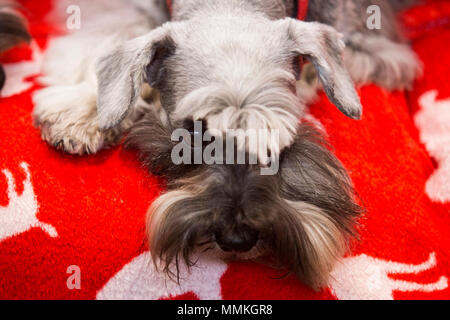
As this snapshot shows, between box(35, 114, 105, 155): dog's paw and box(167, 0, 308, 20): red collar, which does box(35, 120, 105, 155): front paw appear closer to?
box(35, 114, 105, 155): dog's paw

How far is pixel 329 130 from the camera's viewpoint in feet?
8.92

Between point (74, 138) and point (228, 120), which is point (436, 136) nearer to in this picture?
point (228, 120)

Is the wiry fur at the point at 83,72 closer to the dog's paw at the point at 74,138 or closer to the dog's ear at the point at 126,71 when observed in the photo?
the dog's paw at the point at 74,138

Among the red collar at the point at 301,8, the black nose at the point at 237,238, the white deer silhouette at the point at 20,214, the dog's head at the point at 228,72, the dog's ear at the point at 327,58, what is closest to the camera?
the black nose at the point at 237,238

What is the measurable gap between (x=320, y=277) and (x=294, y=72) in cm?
103

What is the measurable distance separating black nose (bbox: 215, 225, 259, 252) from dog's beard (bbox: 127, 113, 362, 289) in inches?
1.0

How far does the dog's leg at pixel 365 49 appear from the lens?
3174 mm

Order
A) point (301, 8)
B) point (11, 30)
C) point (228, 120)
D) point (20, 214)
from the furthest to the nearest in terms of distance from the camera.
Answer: point (11, 30) < point (301, 8) < point (20, 214) < point (228, 120)

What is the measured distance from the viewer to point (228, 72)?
212cm

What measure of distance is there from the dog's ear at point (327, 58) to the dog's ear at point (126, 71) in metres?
0.63

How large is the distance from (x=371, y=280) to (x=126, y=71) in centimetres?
153

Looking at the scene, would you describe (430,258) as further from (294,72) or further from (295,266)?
(294,72)

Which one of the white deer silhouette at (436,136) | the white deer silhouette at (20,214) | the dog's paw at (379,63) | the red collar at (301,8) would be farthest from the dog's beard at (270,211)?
the dog's paw at (379,63)

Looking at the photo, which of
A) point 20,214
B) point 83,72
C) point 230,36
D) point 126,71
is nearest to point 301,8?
point 230,36
